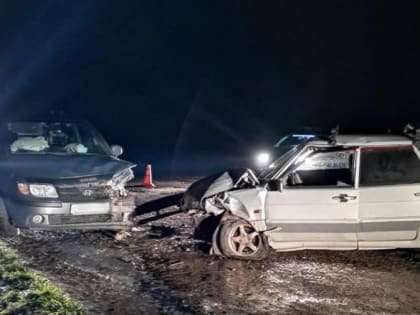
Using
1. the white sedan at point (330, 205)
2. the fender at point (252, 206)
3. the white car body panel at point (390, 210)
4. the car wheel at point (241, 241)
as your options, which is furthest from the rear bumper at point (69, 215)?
the white car body panel at point (390, 210)

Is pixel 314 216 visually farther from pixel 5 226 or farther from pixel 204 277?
pixel 5 226

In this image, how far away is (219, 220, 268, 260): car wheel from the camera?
7.16 m

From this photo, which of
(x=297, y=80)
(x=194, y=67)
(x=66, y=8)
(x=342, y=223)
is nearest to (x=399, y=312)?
(x=342, y=223)

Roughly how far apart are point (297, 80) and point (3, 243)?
45.9 meters

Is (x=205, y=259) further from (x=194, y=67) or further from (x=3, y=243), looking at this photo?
(x=194, y=67)

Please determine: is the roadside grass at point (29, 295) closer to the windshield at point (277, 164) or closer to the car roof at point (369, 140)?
the windshield at point (277, 164)

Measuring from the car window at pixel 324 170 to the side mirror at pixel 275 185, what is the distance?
19cm

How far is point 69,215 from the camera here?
782 centimetres

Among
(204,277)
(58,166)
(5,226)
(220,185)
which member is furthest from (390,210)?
(5,226)

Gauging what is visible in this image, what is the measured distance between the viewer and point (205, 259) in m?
7.27

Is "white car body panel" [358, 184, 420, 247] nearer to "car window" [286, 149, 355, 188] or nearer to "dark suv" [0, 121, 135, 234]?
"car window" [286, 149, 355, 188]

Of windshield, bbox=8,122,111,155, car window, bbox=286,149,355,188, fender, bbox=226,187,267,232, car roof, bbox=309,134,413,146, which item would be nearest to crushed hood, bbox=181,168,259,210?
fender, bbox=226,187,267,232

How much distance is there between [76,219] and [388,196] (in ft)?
13.4

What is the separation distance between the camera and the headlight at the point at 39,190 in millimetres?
7777
